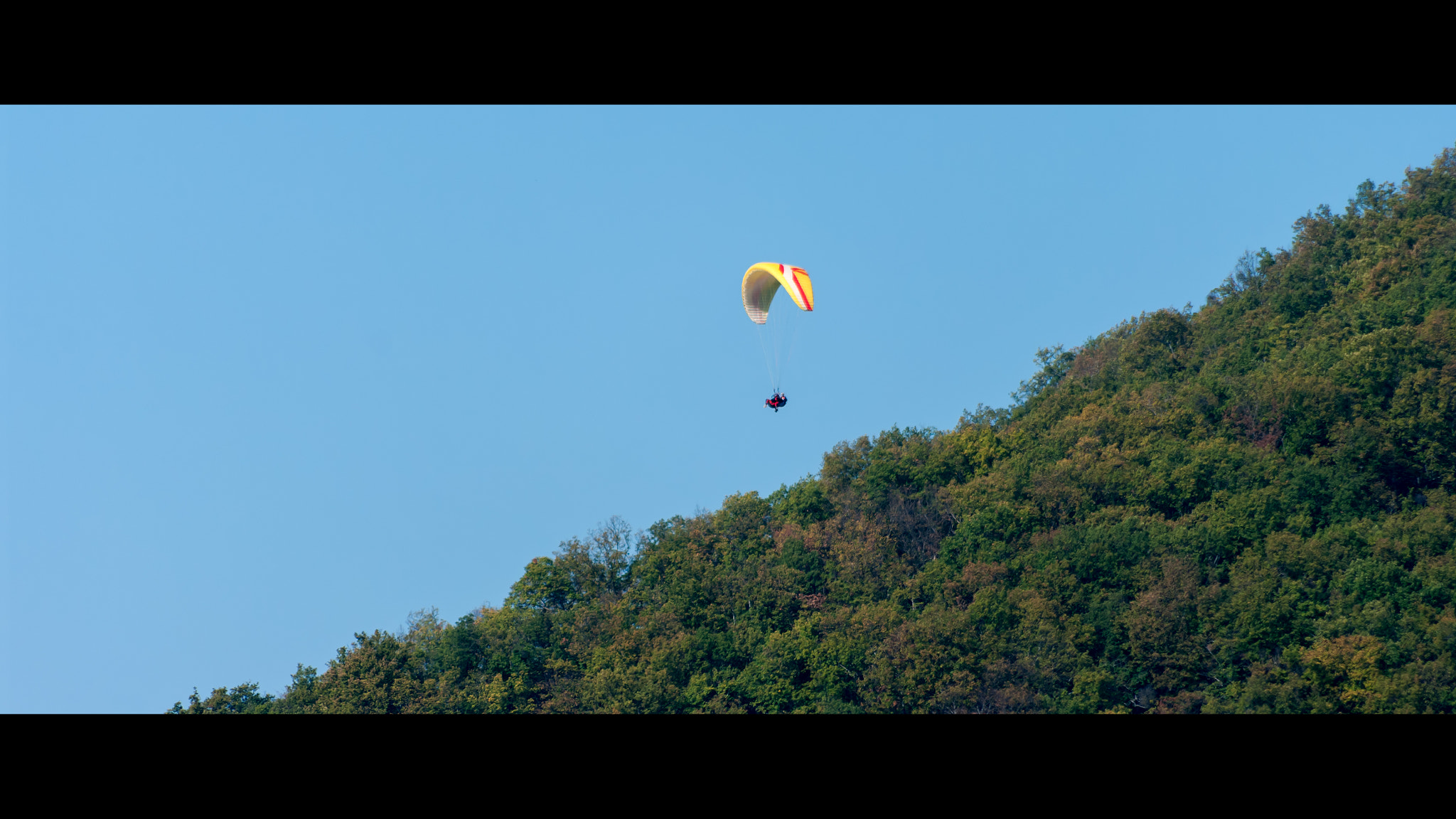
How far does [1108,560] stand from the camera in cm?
5109

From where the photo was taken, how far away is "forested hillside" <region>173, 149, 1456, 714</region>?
147 ft

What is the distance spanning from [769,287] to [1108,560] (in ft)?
89.5

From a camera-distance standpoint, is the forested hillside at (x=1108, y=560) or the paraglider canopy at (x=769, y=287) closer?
the paraglider canopy at (x=769, y=287)

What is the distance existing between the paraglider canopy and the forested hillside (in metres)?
→ 22.3

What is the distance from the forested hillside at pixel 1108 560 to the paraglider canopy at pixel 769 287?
880 inches

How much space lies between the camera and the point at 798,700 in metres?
54.3

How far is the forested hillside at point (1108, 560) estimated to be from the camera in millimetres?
44812

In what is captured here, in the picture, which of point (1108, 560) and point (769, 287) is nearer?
point (769, 287)
